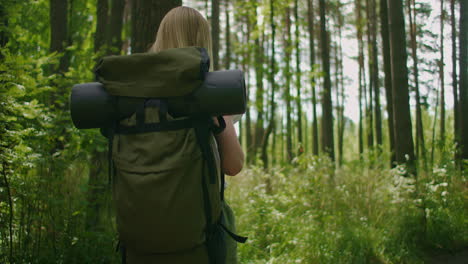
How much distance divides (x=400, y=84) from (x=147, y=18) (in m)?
5.67

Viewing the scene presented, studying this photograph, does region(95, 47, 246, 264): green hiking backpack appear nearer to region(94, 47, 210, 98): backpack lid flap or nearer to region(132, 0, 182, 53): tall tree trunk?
region(94, 47, 210, 98): backpack lid flap

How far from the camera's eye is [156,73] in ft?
4.78

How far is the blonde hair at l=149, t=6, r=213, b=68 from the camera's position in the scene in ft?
5.55

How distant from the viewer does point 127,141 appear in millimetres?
1475

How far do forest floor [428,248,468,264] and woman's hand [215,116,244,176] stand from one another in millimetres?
4301

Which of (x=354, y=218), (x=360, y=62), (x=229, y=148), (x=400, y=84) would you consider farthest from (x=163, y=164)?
(x=360, y=62)

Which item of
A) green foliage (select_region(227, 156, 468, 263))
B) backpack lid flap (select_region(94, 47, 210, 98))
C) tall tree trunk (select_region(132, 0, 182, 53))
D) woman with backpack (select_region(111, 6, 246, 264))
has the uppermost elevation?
tall tree trunk (select_region(132, 0, 182, 53))

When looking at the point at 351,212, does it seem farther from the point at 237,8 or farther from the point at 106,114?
the point at 237,8

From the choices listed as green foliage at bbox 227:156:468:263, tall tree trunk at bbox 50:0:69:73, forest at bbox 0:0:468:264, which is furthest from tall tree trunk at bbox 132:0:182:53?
tall tree trunk at bbox 50:0:69:73

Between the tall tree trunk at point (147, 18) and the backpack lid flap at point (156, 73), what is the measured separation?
5.45ft

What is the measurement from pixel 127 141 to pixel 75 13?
859 cm

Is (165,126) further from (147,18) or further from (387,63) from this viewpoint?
(387,63)

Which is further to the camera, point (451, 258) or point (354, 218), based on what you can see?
point (354, 218)

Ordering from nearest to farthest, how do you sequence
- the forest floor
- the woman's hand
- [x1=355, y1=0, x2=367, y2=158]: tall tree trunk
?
the woman's hand
the forest floor
[x1=355, y1=0, x2=367, y2=158]: tall tree trunk
